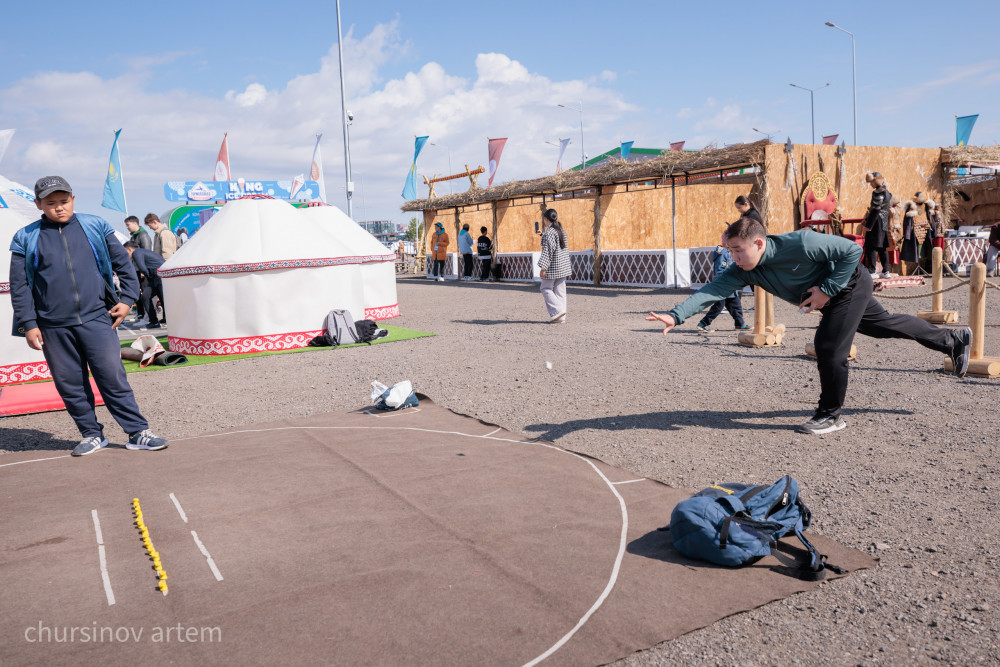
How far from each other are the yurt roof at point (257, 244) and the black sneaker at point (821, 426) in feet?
23.9

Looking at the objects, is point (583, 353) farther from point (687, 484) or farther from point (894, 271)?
point (894, 271)

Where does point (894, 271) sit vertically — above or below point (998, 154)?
below

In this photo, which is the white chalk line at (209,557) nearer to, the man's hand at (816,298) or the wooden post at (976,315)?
the man's hand at (816,298)

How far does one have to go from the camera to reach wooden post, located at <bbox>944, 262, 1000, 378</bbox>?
6.27m

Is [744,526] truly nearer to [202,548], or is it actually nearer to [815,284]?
[815,284]

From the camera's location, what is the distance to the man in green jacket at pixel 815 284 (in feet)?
15.2

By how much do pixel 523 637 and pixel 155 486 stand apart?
111 inches

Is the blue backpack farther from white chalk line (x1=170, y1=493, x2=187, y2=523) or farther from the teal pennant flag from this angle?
the teal pennant flag

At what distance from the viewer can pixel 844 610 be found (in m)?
2.63

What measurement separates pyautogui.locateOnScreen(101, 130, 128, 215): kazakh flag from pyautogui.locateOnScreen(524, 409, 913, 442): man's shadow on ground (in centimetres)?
2137

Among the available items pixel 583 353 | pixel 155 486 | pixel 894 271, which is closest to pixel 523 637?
pixel 155 486

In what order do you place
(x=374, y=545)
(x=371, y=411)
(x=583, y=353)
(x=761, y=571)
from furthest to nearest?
(x=583, y=353)
(x=371, y=411)
(x=374, y=545)
(x=761, y=571)

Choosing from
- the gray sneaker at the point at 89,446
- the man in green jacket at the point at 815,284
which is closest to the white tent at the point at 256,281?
the gray sneaker at the point at 89,446

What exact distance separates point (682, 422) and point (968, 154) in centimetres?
1666
